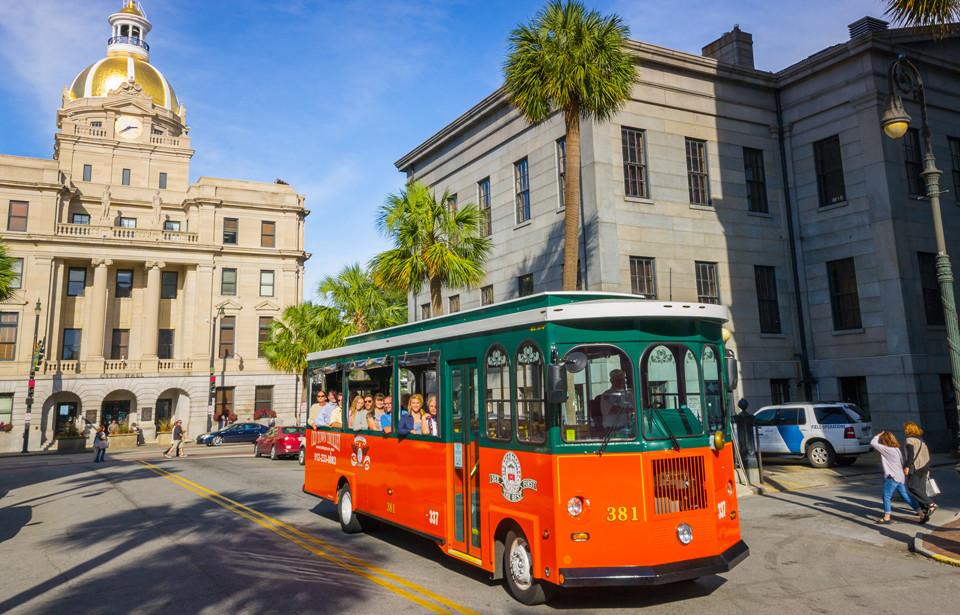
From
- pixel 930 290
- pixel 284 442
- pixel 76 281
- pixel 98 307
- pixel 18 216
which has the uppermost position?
pixel 18 216

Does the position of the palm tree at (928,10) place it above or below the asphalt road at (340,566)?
above

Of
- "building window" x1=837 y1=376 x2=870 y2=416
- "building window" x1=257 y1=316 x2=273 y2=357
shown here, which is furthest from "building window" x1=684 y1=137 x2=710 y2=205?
"building window" x1=257 y1=316 x2=273 y2=357

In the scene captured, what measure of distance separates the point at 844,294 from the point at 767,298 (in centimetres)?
267

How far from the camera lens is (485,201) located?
92.4ft

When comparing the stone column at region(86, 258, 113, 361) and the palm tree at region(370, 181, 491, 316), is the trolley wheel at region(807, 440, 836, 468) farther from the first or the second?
the stone column at region(86, 258, 113, 361)

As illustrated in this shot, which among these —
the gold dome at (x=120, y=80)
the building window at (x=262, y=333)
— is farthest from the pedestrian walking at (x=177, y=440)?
the gold dome at (x=120, y=80)

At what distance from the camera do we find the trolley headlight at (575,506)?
6809 millimetres

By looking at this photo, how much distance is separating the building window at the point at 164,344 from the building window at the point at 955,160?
170 feet

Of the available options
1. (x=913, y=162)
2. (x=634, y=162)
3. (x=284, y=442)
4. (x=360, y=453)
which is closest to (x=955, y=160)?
(x=913, y=162)

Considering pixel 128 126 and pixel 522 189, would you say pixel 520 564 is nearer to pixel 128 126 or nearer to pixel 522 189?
pixel 522 189

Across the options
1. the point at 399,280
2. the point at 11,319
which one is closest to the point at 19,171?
the point at 11,319

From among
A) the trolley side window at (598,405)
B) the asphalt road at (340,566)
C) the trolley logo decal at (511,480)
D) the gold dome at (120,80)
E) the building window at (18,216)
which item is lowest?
the asphalt road at (340,566)

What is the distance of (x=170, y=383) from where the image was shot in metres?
48.9

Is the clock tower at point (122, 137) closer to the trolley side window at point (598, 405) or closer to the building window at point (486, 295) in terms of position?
the building window at point (486, 295)
